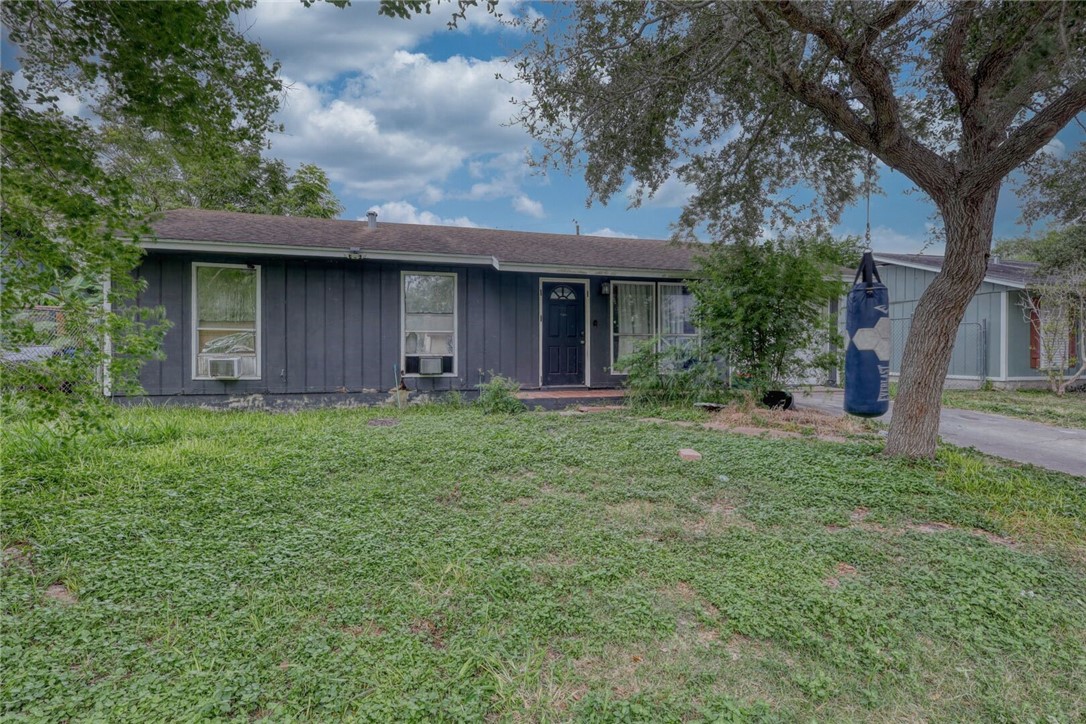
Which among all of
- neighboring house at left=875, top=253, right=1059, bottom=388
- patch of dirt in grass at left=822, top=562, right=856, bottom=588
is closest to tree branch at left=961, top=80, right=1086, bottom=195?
patch of dirt in grass at left=822, top=562, right=856, bottom=588

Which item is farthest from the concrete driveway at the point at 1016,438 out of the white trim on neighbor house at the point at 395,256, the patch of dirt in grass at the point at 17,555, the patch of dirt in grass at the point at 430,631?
the patch of dirt in grass at the point at 17,555

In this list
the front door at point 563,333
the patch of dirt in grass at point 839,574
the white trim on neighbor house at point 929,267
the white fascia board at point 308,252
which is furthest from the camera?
the white trim on neighbor house at point 929,267

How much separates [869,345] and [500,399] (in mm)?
4958

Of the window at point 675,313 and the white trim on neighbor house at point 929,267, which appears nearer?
the window at point 675,313

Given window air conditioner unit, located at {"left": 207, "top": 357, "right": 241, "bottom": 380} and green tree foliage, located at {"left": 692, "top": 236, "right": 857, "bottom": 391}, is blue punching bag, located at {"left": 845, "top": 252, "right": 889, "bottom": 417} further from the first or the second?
window air conditioner unit, located at {"left": 207, "top": 357, "right": 241, "bottom": 380}

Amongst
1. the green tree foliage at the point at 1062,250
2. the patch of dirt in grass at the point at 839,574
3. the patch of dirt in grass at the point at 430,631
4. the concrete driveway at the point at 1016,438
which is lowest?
the patch of dirt in grass at the point at 430,631

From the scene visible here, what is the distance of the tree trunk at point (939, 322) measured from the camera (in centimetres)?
475

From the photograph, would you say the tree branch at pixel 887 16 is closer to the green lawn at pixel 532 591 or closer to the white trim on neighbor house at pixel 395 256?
the green lawn at pixel 532 591

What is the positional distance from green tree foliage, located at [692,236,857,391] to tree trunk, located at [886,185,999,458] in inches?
111

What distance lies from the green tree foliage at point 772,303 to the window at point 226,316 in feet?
22.7

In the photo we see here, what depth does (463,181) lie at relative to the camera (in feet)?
45.7

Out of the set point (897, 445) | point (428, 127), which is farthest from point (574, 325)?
point (897, 445)

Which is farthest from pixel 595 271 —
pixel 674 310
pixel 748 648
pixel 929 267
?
pixel 929 267

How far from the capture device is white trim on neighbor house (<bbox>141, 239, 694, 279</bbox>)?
7418 millimetres
